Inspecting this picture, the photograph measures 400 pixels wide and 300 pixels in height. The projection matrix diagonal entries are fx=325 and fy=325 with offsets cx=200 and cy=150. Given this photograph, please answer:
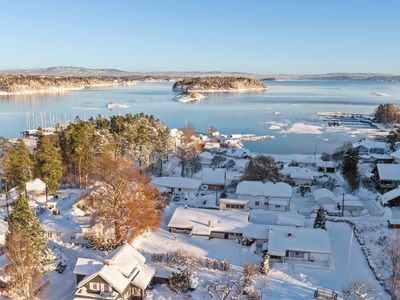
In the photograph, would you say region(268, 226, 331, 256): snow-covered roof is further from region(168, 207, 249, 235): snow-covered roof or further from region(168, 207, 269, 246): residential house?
region(168, 207, 249, 235): snow-covered roof

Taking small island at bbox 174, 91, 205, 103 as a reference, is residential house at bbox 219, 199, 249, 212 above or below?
below


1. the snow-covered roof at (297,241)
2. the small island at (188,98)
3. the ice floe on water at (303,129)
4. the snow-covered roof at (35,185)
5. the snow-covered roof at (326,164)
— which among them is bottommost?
the snow-covered roof at (326,164)

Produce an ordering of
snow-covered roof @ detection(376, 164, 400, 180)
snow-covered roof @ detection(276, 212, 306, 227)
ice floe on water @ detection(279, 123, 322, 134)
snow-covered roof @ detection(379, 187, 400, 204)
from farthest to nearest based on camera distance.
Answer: ice floe on water @ detection(279, 123, 322, 134)
snow-covered roof @ detection(376, 164, 400, 180)
snow-covered roof @ detection(379, 187, 400, 204)
snow-covered roof @ detection(276, 212, 306, 227)

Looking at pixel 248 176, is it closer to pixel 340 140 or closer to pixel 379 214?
pixel 379 214

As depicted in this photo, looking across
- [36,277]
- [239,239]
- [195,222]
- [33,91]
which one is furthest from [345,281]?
[33,91]

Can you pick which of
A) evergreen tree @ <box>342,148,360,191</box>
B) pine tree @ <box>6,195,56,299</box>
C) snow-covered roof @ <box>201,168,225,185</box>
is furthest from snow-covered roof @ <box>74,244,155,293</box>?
evergreen tree @ <box>342,148,360,191</box>

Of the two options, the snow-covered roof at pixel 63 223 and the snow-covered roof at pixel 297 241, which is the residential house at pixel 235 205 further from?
the snow-covered roof at pixel 63 223

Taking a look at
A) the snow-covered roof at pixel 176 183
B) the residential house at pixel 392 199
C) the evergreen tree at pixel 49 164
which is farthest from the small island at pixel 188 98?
the residential house at pixel 392 199
